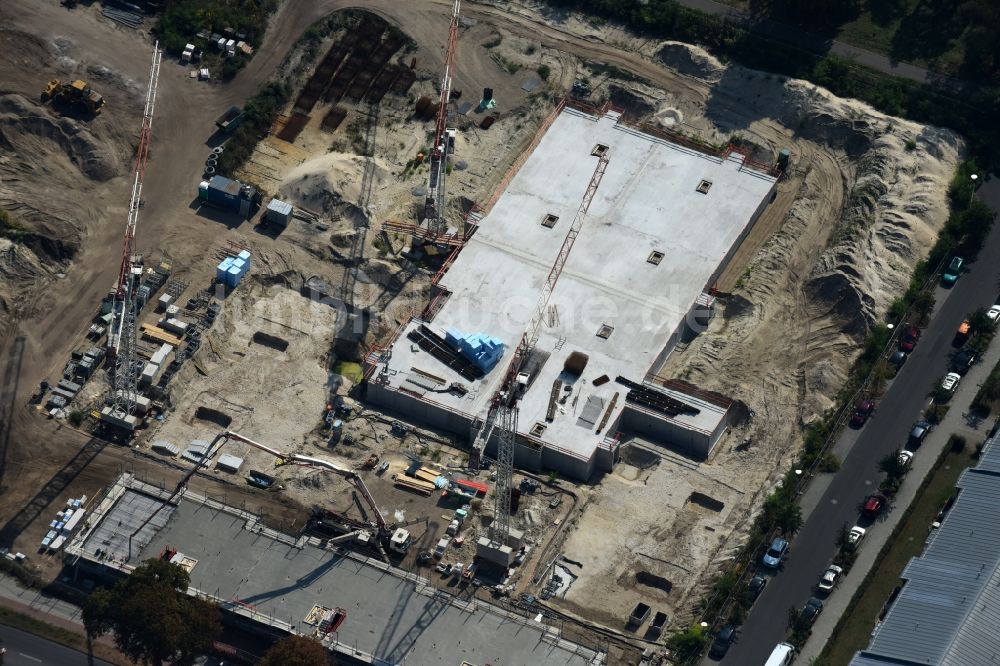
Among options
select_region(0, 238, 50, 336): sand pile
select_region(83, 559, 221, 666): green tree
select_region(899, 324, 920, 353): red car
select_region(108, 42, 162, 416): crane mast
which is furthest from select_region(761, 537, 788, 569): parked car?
select_region(0, 238, 50, 336): sand pile

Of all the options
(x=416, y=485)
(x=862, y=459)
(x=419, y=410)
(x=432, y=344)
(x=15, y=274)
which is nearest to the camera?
(x=862, y=459)

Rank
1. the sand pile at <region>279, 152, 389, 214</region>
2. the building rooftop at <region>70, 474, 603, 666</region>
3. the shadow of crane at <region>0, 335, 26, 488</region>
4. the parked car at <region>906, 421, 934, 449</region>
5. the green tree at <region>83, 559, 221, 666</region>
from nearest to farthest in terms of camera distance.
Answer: the green tree at <region>83, 559, 221, 666</region> < the building rooftop at <region>70, 474, 603, 666</region> < the parked car at <region>906, 421, 934, 449</region> < the shadow of crane at <region>0, 335, 26, 488</region> < the sand pile at <region>279, 152, 389, 214</region>

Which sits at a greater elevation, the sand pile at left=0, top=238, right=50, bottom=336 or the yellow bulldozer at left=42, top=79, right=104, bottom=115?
the yellow bulldozer at left=42, top=79, right=104, bottom=115

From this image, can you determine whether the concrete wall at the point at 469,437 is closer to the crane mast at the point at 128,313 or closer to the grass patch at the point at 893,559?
the crane mast at the point at 128,313

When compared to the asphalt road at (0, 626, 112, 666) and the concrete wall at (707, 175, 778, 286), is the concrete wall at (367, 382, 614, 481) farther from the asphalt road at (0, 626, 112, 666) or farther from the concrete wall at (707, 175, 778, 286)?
the asphalt road at (0, 626, 112, 666)

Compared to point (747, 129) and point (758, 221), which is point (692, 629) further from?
point (747, 129)

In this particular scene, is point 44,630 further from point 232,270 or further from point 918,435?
point 918,435

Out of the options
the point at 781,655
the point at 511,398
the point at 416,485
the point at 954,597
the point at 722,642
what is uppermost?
the point at 511,398

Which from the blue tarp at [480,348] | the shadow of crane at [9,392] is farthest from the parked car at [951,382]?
the shadow of crane at [9,392]

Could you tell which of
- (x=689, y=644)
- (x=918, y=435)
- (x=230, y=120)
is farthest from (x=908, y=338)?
(x=230, y=120)
